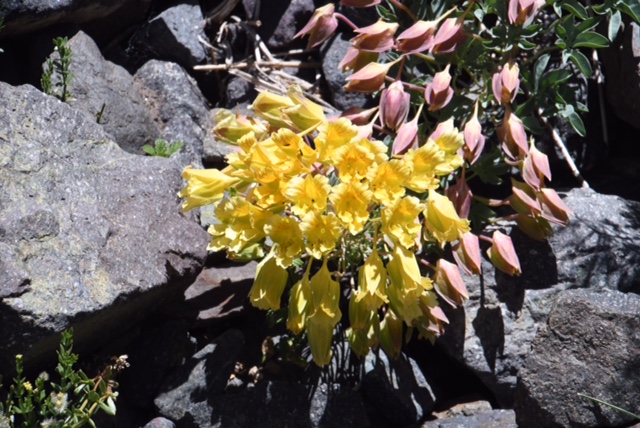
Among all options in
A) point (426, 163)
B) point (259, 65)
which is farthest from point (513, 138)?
point (259, 65)

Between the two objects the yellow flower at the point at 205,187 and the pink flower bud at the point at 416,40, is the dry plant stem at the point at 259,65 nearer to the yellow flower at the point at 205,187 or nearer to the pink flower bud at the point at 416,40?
the pink flower bud at the point at 416,40

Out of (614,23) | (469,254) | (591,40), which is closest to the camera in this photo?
(469,254)

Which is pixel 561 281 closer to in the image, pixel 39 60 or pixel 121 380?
pixel 121 380

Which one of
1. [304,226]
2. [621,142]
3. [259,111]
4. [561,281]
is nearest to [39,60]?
[259,111]

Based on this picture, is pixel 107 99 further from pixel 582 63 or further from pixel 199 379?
pixel 582 63

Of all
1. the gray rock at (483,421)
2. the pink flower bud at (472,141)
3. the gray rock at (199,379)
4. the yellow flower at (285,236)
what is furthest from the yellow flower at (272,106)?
the gray rock at (483,421)

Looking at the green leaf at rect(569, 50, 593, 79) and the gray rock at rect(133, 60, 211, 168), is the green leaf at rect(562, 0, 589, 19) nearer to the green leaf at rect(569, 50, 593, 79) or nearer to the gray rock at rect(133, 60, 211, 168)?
the green leaf at rect(569, 50, 593, 79)
